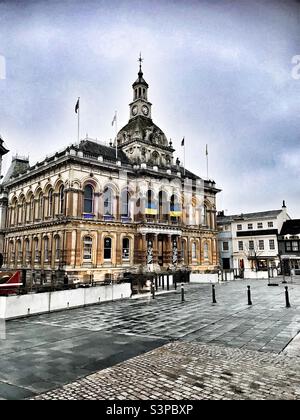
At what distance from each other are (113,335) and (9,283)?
8100mm

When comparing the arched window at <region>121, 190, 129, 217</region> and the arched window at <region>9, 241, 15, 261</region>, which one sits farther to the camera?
the arched window at <region>9, 241, 15, 261</region>

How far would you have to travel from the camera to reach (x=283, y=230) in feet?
158

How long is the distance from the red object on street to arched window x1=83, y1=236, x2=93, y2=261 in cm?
1436

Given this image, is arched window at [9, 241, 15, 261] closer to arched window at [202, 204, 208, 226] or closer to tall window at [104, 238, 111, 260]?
tall window at [104, 238, 111, 260]

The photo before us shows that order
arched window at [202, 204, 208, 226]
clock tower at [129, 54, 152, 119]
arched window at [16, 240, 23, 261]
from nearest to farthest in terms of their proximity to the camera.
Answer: arched window at [16, 240, 23, 261] → clock tower at [129, 54, 152, 119] → arched window at [202, 204, 208, 226]

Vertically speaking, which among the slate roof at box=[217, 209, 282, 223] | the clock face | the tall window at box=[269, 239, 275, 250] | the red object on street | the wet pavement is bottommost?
the wet pavement

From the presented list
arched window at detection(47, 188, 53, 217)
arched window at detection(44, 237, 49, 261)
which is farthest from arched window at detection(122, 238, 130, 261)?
arched window at detection(47, 188, 53, 217)

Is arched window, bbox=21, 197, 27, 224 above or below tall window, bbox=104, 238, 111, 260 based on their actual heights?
above

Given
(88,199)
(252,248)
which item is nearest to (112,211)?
(88,199)

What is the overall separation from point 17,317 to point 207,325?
26.0ft

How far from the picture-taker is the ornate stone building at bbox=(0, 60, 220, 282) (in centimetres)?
3134

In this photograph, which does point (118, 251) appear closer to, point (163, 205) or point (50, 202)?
point (163, 205)

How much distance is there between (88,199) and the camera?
32.7m
